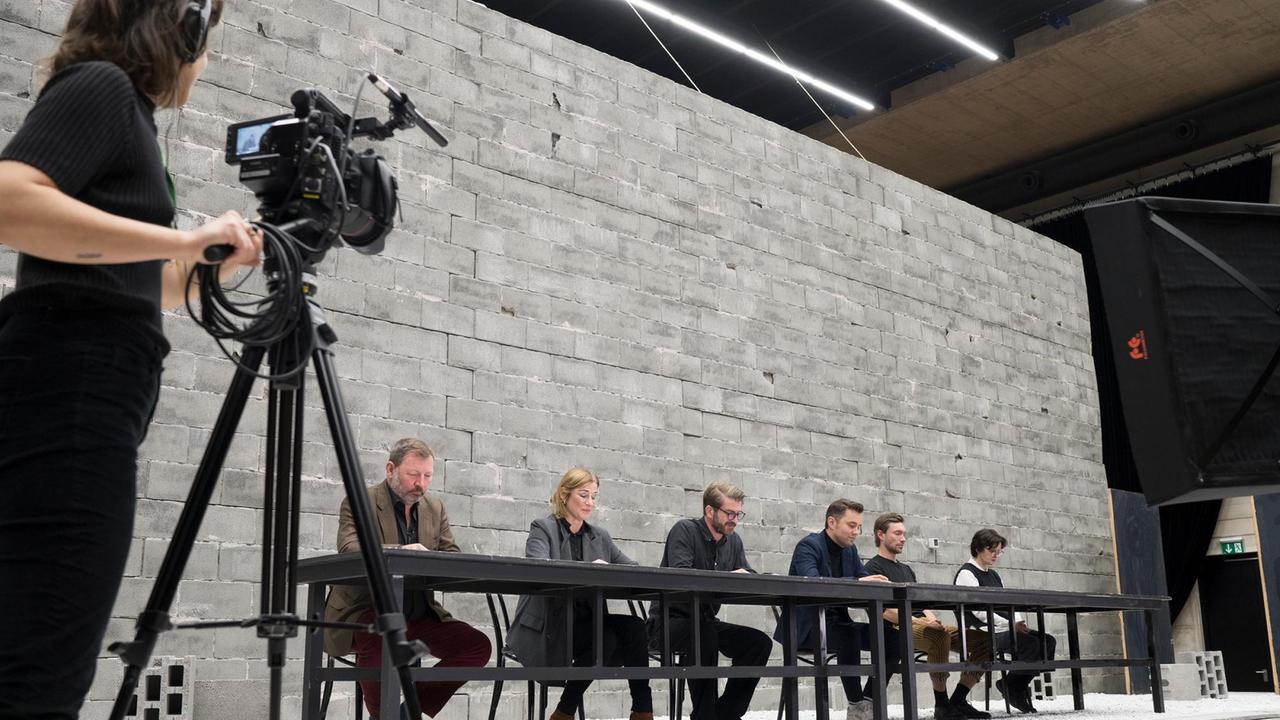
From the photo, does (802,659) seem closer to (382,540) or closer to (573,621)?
(573,621)

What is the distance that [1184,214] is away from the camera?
1473 mm

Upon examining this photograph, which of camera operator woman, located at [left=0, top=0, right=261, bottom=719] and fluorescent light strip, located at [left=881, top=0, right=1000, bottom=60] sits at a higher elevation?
fluorescent light strip, located at [left=881, top=0, right=1000, bottom=60]

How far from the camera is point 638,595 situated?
394cm

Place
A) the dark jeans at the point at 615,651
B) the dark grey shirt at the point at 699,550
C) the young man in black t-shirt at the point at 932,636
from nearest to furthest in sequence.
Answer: the dark jeans at the point at 615,651 < the dark grey shirt at the point at 699,550 < the young man in black t-shirt at the point at 932,636

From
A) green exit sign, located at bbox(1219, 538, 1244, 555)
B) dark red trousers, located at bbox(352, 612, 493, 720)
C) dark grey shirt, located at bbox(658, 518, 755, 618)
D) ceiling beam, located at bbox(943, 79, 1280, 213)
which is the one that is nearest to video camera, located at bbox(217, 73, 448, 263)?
dark red trousers, located at bbox(352, 612, 493, 720)

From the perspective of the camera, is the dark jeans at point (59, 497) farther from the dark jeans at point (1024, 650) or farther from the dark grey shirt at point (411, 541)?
the dark jeans at point (1024, 650)

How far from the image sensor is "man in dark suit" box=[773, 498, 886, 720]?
4859mm

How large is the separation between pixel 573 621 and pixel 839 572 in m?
1.87

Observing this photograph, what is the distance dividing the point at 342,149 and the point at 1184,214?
3.54ft

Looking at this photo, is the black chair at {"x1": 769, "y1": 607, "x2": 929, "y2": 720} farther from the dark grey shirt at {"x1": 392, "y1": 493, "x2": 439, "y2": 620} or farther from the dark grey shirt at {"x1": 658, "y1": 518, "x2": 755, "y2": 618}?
the dark grey shirt at {"x1": 392, "y1": 493, "x2": 439, "y2": 620}

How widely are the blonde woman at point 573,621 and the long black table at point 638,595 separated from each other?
0.14 meters

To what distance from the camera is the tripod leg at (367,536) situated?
4.39 feet

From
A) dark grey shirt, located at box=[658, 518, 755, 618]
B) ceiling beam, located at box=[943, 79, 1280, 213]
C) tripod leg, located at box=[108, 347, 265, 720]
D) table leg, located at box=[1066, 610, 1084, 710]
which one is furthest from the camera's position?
ceiling beam, located at box=[943, 79, 1280, 213]

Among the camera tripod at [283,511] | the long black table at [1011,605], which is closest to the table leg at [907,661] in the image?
the long black table at [1011,605]
